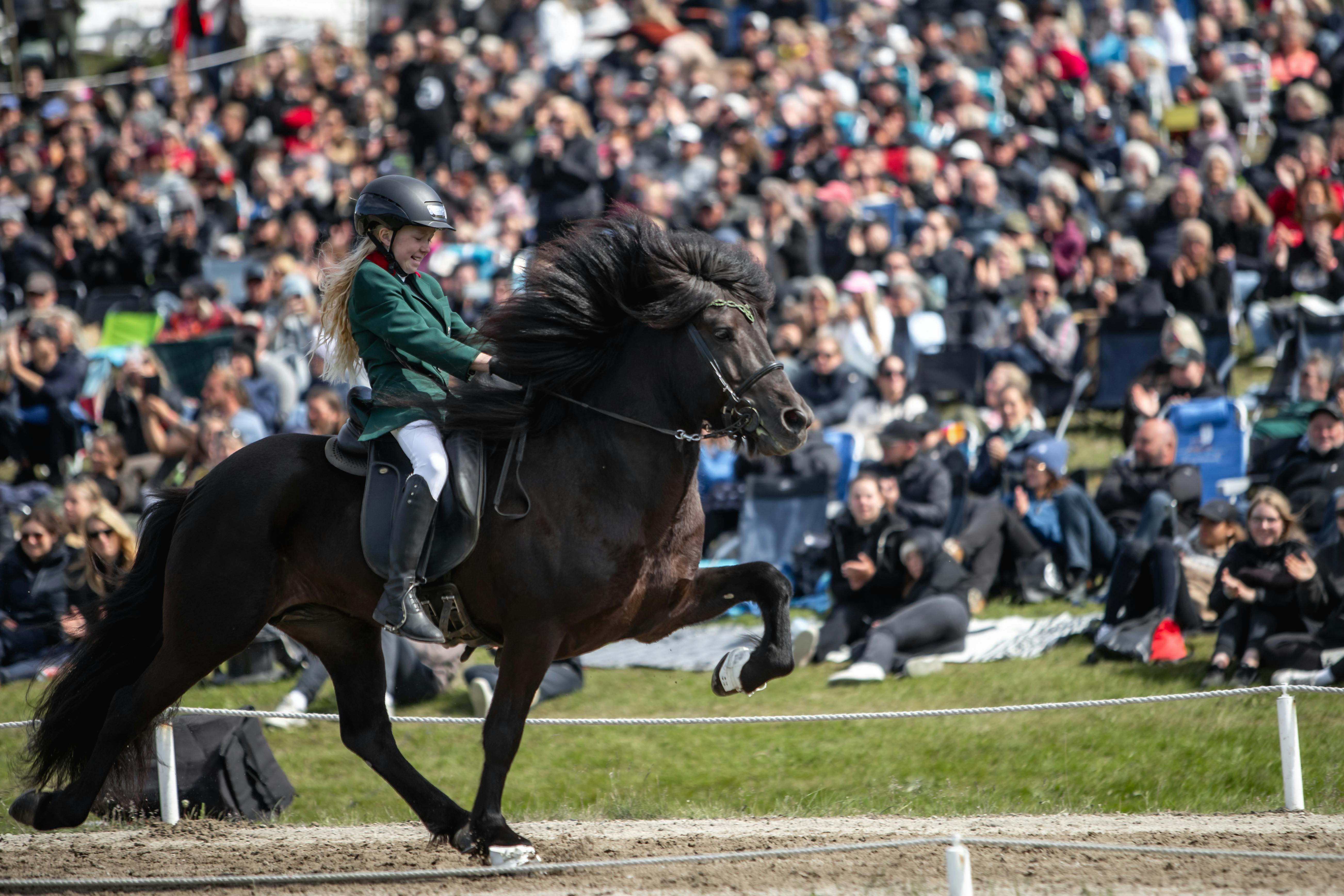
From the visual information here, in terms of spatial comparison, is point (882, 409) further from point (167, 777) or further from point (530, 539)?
point (530, 539)

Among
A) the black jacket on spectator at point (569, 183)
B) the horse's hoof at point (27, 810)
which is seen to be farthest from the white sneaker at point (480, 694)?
the black jacket on spectator at point (569, 183)

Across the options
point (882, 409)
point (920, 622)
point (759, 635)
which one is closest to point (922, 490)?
point (920, 622)

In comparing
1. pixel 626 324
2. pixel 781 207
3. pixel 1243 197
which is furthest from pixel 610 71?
pixel 626 324

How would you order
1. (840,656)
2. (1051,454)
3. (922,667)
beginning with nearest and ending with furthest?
(922,667)
(840,656)
(1051,454)

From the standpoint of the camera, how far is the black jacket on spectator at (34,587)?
961cm

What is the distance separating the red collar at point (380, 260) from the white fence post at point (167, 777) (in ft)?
9.05

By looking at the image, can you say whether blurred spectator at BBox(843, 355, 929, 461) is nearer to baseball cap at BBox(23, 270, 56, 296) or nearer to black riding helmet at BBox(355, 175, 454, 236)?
black riding helmet at BBox(355, 175, 454, 236)

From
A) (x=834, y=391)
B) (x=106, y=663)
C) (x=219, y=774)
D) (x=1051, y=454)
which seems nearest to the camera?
(x=106, y=663)

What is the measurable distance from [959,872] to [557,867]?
5.09 feet

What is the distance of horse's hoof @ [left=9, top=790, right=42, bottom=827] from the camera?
5.82m

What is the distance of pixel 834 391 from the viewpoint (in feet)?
40.7

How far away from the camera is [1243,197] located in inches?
509

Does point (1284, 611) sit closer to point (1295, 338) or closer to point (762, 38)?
point (1295, 338)

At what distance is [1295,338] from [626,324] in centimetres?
815
